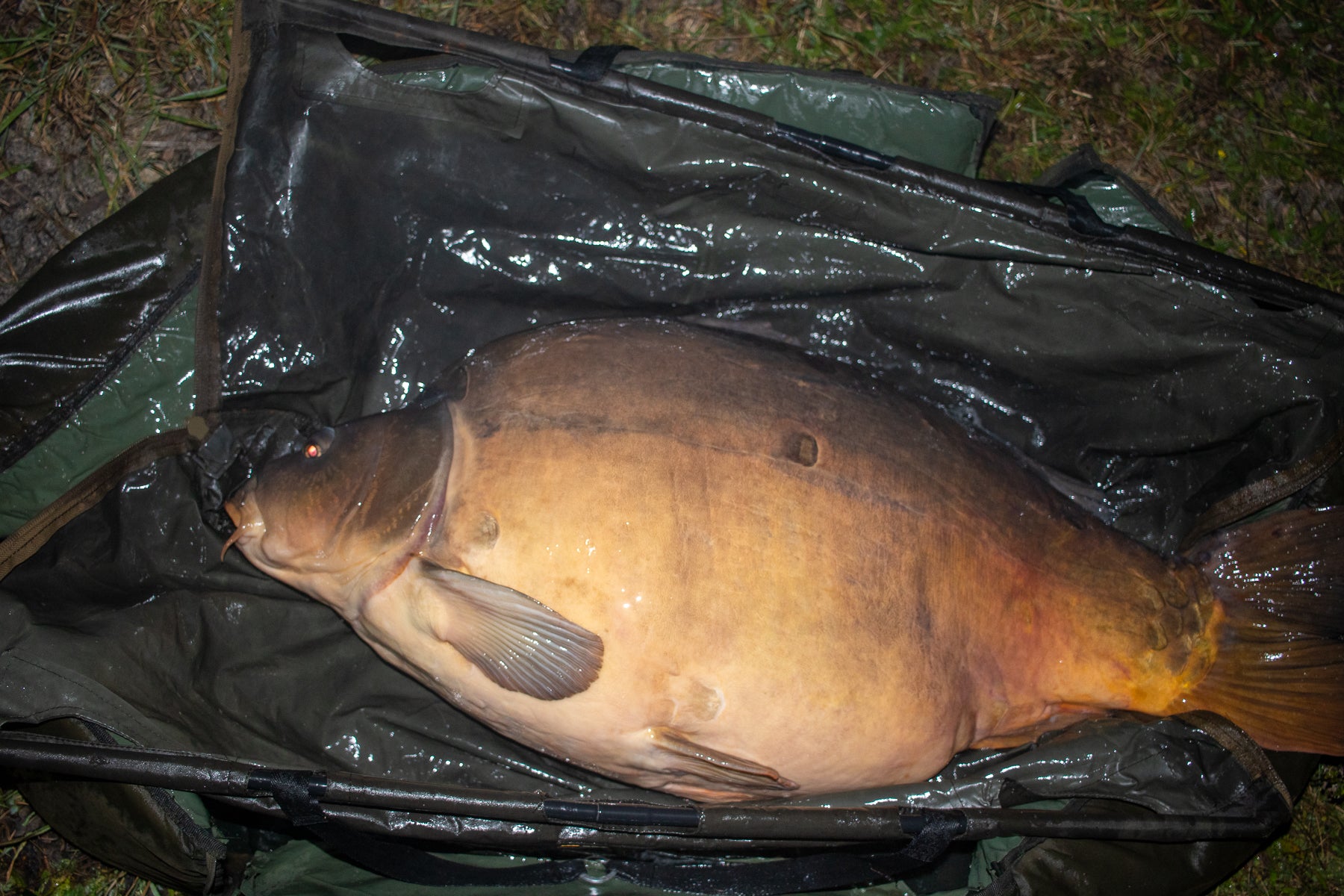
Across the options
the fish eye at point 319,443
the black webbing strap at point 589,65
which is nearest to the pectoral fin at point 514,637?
the fish eye at point 319,443

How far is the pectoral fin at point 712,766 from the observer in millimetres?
1869

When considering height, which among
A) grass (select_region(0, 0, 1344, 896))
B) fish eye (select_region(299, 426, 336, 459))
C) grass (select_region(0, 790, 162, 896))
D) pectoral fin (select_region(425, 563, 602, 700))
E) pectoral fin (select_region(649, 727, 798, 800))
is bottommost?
grass (select_region(0, 790, 162, 896))

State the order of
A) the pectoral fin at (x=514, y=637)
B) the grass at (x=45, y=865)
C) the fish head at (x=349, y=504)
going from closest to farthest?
the pectoral fin at (x=514, y=637) → the fish head at (x=349, y=504) → the grass at (x=45, y=865)

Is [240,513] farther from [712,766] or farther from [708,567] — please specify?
[712,766]

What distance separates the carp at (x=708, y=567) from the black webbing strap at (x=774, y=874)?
293 millimetres

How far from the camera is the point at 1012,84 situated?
3.04m

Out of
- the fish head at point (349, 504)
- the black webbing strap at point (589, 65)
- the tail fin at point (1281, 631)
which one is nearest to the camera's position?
the fish head at point (349, 504)

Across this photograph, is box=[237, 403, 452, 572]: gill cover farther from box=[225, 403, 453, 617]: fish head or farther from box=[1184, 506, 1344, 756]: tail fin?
box=[1184, 506, 1344, 756]: tail fin

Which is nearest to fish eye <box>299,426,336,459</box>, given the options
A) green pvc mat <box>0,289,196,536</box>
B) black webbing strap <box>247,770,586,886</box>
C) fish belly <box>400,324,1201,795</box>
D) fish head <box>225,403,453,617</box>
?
fish head <box>225,403,453,617</box>

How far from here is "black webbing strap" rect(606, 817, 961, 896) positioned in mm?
2195

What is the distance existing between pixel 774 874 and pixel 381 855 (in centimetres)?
95

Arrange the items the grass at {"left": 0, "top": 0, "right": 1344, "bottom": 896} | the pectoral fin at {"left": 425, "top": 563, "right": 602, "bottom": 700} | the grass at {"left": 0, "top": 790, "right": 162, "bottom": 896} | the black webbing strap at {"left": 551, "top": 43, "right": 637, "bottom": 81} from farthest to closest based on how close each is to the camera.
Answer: the grass at {"left": 0, "top": 0, "right": 1344, "bottom": 896}, the grass at {"left": 0, "top": 790, "right": 162, "bottom": 896}, the black webbing strap at {"left": 551, "top": 43, "right": 637, "bottom": 81}, the pectoral fin at {"left": 425, "top": 563, "right": 602, "bottom": 700}

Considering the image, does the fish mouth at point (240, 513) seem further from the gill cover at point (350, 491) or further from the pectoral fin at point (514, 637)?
the pectoral fin at point (514, 637)

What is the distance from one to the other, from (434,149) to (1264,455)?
2416 millimetres
